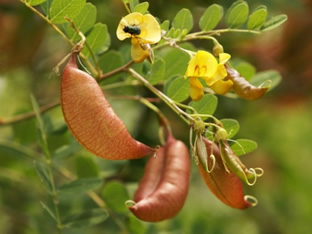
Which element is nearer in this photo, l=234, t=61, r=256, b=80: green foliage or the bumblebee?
the bumblebee

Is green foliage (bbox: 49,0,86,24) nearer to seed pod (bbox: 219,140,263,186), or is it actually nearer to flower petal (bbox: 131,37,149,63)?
flower petal (bbox: 131,37,149,63)

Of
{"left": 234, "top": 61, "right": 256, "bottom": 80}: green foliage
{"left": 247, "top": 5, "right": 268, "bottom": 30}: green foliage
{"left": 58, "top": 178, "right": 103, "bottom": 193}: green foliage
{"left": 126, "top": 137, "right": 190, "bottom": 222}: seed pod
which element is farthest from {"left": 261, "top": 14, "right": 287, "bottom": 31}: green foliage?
{"left": 58, "top": 178, "right": 103, "bottom": 193}: green foliage

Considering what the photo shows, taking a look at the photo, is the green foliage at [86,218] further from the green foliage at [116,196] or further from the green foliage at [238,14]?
the green foliage at [238,14]

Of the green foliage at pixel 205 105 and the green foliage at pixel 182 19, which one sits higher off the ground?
the green foliage at pixel 182 19

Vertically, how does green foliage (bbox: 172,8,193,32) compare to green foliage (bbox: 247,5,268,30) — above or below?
above

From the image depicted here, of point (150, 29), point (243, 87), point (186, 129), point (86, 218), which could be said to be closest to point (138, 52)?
point (150, 29)

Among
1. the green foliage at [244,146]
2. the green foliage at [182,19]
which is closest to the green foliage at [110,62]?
the green foliage at [182,19]

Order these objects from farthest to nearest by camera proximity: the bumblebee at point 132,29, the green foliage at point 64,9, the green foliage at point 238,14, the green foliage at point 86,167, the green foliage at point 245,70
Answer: the green foliage at point 86,167, the green foliage at point 245,70, the green foliage at point 238,14, the green foliage at point 64,9, the bumblebee at point 132,29
